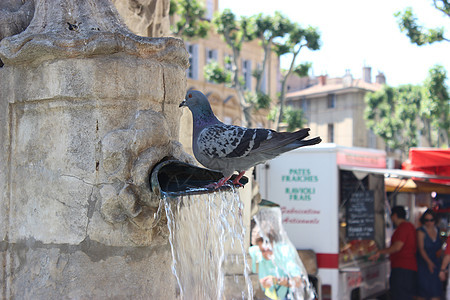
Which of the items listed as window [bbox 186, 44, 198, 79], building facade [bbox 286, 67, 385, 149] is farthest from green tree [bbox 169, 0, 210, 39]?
building facade [bbox 286, 67, 385, 149]

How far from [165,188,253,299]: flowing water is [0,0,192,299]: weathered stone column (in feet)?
0.57

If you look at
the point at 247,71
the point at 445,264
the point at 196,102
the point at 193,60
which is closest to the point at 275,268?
the point at 445,264

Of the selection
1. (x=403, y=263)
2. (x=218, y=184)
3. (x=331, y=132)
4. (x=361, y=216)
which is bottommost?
(x=403, y=263)

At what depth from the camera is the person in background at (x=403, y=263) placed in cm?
852

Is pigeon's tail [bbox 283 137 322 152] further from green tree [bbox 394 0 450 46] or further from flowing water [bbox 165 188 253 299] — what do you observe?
green tree [bbox 394 0 450 46]

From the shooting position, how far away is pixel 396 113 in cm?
3644

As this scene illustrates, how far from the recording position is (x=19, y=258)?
10.5 feet

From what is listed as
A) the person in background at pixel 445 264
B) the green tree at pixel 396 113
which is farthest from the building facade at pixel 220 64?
the person in background at pixel 445 264

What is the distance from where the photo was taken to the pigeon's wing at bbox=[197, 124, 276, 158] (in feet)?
9.86

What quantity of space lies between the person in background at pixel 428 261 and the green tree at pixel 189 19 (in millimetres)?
13169

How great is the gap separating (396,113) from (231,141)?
35.2m

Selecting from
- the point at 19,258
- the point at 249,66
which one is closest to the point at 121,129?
the point at 19,258

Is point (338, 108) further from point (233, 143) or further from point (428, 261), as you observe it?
point (233, 143)

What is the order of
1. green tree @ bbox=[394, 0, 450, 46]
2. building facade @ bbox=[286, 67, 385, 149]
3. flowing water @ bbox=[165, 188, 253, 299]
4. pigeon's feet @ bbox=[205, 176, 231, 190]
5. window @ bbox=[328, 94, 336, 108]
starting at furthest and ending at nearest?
window @ bbox=[328, 94, 336, 108]
building facade @ bbox=[286, 67, 385, 149]
green tree @ bbox=[394, 0, 450, 46]
flowing water @ bbox=[165, 188, 253, 299]
pigeon's feet @ bbox=[205, 176, 231, 190]
